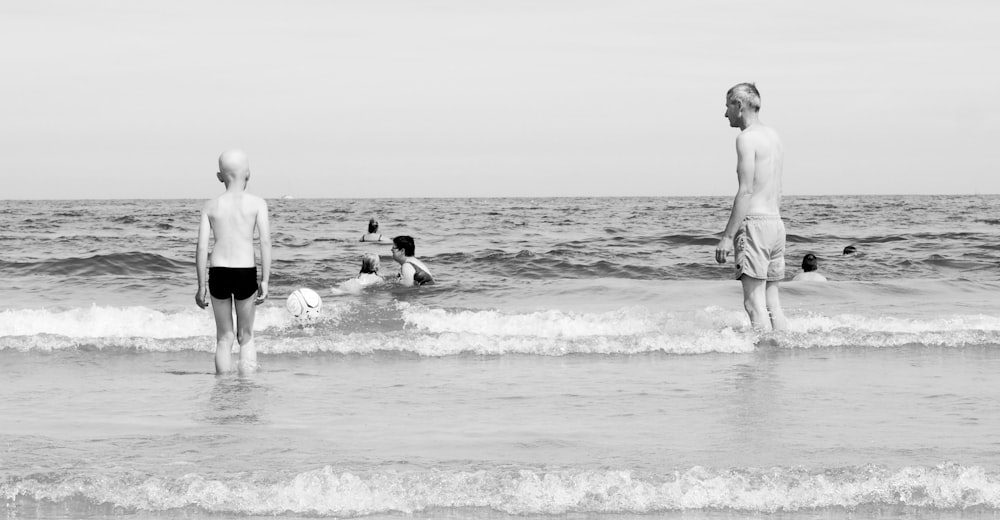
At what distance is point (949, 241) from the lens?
24641 millimetres

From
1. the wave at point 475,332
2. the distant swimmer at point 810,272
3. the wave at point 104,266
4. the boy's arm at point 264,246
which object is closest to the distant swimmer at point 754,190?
the wave at point 475,332

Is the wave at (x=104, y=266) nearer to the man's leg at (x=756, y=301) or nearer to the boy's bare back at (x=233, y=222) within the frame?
the boy's bare back at (x=233, y=222)

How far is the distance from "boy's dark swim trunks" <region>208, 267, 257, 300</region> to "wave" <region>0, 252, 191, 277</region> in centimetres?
1069

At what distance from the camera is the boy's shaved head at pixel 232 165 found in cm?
701

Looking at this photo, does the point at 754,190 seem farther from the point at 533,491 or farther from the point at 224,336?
the point at 533,491

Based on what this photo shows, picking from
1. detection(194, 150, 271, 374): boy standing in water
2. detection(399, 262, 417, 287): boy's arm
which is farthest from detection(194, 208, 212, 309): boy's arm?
detection(399, 262, 417, 287): boy's arm

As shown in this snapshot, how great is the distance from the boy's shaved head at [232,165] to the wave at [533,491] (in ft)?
10.3

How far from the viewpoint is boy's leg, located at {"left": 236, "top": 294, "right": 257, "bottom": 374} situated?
7.22m

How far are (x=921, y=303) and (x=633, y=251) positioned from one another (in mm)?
9958

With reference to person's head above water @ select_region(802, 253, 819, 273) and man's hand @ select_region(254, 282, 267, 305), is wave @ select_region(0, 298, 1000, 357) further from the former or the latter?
person's head above water @ select_region(802, 253, 819, 273)

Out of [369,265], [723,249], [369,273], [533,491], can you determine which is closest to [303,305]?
[369,273]

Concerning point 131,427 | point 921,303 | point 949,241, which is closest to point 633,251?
point 949,241

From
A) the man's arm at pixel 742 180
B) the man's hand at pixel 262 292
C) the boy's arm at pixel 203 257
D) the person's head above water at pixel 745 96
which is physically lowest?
the man's hand at pixel 262 292

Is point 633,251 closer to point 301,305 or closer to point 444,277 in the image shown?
point 444,277
